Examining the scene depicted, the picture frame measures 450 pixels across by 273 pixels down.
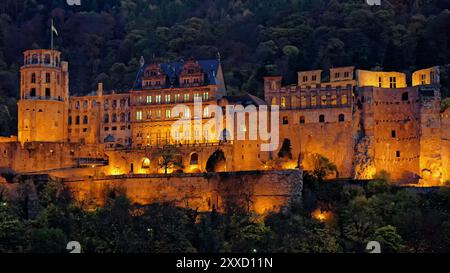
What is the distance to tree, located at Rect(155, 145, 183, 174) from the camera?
7575 cm

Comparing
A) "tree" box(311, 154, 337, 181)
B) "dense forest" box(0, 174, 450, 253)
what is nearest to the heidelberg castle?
"tree" box(311, 154, 337, 181)

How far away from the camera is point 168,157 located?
76.0 metres

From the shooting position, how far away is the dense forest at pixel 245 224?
202 ft

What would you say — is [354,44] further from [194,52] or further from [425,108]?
[425,108]

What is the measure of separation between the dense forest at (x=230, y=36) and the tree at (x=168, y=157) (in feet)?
43.0

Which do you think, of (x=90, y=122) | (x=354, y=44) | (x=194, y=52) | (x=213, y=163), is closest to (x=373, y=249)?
(x=213, y=163)

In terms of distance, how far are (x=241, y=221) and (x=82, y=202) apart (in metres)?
13.1

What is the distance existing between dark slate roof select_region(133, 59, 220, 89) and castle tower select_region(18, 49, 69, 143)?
663 centimetres

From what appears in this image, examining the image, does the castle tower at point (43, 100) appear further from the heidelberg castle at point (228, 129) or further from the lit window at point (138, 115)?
the lit window at point (138, 115)

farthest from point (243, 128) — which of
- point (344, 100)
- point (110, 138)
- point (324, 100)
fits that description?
point (110, 138)

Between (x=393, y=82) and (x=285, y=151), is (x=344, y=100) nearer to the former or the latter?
(x=393, y=82)

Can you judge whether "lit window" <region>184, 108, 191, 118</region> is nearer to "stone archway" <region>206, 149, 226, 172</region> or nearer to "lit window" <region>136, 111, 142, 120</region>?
"lit window" <region>136, 111, 142, 120</region>

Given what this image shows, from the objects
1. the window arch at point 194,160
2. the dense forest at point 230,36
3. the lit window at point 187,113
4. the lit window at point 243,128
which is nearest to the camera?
the window arch at point 194,160

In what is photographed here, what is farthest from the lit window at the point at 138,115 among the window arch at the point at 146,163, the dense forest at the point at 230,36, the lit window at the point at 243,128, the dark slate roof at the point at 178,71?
the dense forest at the point at 230,36
